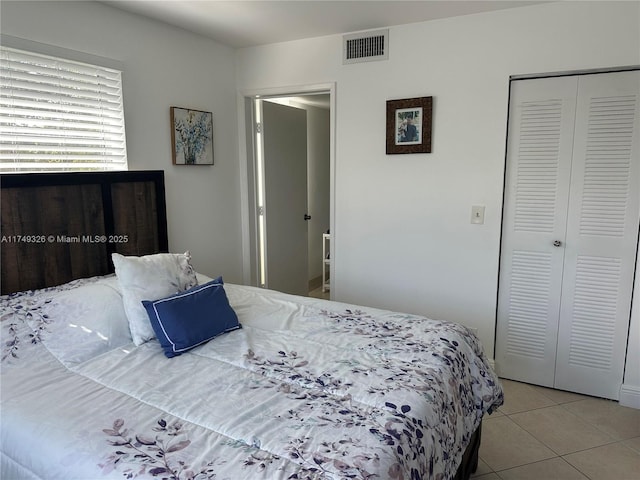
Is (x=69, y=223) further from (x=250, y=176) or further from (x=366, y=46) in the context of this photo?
(x=366, y=46)

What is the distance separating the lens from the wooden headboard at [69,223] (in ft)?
6.98

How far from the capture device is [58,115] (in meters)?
2.31

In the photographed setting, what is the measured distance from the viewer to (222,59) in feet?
11.4

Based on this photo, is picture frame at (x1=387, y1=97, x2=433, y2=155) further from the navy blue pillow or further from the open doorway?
the navy blue pillow

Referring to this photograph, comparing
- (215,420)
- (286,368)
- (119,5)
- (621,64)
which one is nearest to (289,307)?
(286,368)

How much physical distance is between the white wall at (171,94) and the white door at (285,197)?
0.33m

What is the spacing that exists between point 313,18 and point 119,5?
1.17 metres

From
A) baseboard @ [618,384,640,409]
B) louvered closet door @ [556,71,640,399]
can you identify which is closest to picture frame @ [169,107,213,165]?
louvered closet door @ [556,71,640,399]

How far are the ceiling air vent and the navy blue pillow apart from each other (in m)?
2.02

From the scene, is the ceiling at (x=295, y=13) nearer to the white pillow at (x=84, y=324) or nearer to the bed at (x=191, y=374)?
the bed at (x=191, y=374)

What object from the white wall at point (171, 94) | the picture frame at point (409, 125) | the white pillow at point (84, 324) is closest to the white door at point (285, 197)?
the white wall at point (171, 94)

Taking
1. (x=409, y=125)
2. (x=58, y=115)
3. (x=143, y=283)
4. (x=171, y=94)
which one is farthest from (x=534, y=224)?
(x=58, y=115)

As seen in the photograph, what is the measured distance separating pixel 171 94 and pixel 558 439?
3.19m

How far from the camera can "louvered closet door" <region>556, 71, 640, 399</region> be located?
99.7 inches
